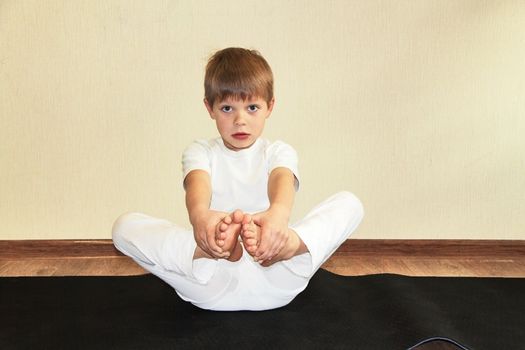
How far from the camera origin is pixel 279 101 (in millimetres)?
2377

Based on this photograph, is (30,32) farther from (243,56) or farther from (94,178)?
(243,56)

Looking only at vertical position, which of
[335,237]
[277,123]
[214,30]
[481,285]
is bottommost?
[481,285]

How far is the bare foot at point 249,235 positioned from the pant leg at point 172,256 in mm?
190

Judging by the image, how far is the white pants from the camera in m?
1.37

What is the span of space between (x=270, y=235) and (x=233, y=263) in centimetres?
27

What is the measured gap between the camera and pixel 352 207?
151cm

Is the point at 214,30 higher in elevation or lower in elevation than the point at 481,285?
higher

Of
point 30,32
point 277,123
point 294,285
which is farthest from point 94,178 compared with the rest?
point 294,285

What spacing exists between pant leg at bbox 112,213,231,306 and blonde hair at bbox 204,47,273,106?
36 centimetres

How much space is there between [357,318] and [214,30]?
52.2 inches

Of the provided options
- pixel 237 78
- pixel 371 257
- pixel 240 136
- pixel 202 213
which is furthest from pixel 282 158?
pixel 371 257

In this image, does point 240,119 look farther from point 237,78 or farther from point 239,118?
point 237,78

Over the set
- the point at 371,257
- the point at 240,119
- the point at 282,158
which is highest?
the point at 240,119

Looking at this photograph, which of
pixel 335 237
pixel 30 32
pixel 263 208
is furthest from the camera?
pixel 30 32
